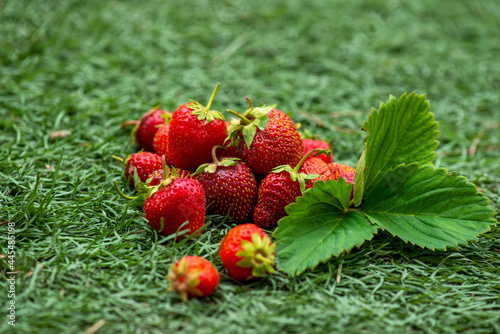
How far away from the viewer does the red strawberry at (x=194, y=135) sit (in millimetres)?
1736

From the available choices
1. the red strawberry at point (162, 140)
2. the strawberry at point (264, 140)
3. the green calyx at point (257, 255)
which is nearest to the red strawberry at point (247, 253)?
the green calyx at point (257, 255)

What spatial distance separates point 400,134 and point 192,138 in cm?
81

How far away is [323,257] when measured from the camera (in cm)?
152

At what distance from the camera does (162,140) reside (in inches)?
77.5

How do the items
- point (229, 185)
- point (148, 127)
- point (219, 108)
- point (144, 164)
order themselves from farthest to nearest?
1. point (219, 108)
2. point (148, 127)
3. point (144, 164)
4. point (229, 185)

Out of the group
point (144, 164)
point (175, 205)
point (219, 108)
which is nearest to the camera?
point (175, 205)

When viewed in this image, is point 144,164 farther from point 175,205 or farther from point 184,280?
point 184,280

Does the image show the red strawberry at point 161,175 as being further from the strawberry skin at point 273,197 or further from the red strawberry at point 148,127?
the red strawberry at point 148,127

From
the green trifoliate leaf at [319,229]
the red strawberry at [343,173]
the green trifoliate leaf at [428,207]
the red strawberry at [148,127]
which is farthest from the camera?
the red strawberry at [148,127]

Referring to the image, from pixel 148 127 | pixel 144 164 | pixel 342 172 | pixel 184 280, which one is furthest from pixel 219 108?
pixel 184 280

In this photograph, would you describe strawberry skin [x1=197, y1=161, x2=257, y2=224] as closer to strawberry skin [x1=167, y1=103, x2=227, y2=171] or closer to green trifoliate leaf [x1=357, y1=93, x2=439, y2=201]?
strawberry skin [x1=167, y1=103, x2=227, y2=171]

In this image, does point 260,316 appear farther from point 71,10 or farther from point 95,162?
point 71,10

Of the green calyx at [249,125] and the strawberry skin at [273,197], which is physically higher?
the green calyx at [249,125]

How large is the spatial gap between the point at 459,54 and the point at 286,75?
5.04 feet
